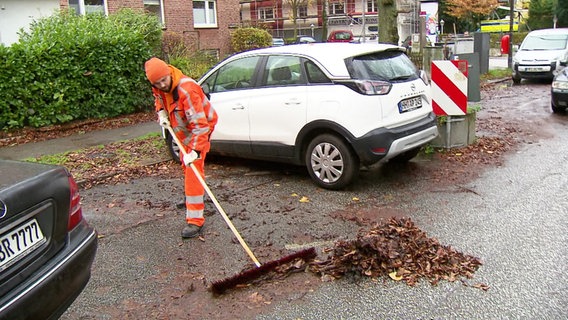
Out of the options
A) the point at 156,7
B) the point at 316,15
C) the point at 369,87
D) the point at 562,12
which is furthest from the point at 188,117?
the point at 316,15

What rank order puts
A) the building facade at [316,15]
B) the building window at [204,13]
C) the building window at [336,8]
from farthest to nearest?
the building window at [336,8] → the building facade at [316,15] → the building window at [204,13]

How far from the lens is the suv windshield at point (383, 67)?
20.0 ft

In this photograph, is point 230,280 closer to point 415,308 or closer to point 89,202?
point 415,308

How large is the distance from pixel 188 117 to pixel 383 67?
8.54ft

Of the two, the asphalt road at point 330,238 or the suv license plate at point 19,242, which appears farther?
the asphalt road at point 330,238

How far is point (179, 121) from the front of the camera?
5.17 m

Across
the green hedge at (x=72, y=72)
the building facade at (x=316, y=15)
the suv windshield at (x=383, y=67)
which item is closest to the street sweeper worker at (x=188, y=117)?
the suv windshield at (x=383, y=67)

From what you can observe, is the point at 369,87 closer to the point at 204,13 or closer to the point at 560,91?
the point at 560,91

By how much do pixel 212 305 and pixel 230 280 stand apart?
0.25 meters

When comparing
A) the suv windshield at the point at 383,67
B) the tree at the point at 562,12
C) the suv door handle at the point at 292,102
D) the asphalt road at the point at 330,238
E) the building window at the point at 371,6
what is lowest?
the asphalt road at the point at 330,238

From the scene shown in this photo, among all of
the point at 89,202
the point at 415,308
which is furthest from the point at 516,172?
the point at 89,202

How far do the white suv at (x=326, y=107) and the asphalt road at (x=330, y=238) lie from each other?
468 mm

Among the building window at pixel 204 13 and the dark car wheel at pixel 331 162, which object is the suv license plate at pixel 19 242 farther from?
the building window at pixel 204 13

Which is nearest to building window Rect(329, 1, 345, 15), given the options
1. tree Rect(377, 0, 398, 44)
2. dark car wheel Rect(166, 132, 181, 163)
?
tree Rect(377, 0, 398, 44)
